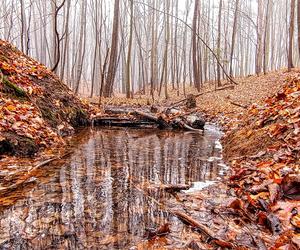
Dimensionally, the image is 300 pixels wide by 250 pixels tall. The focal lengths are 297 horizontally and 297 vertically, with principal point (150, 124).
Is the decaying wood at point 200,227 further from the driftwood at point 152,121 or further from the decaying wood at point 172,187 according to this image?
the driftwood at point 152,121

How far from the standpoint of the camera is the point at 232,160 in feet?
15.7

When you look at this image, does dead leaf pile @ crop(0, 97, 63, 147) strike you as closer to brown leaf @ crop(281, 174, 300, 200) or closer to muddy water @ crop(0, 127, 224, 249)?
muddy water @ crop(0, 127, 224, 249)

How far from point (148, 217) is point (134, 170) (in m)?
1.60

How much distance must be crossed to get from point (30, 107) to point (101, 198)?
383 centimetres

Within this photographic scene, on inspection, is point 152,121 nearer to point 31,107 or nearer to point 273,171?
point 31,107

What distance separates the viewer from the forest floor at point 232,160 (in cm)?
245

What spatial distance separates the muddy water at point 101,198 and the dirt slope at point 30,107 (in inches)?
30.2

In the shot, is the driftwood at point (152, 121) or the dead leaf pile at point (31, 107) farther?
the driftwood at point (152, 121)

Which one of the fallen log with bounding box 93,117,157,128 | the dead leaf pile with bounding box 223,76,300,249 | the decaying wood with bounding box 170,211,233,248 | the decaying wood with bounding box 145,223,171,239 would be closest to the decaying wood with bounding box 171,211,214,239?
the decaying wood with bounding box 170,211,233,248

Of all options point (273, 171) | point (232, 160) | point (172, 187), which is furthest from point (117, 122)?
point (273, 171)

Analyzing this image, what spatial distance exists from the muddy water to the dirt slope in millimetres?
767

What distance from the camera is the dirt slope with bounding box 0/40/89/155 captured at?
477cm

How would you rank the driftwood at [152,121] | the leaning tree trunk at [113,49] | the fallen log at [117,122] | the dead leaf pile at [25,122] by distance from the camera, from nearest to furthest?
the dead leaf pile at [25,122]
the driftwood at [152,121]
the fallen log at [117,122]
the leaning tree trunk at [113,49]

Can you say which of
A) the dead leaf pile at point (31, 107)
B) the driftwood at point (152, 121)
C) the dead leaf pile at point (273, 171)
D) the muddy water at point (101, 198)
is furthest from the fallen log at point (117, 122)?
the dead leaf pile at point (273, 171)
